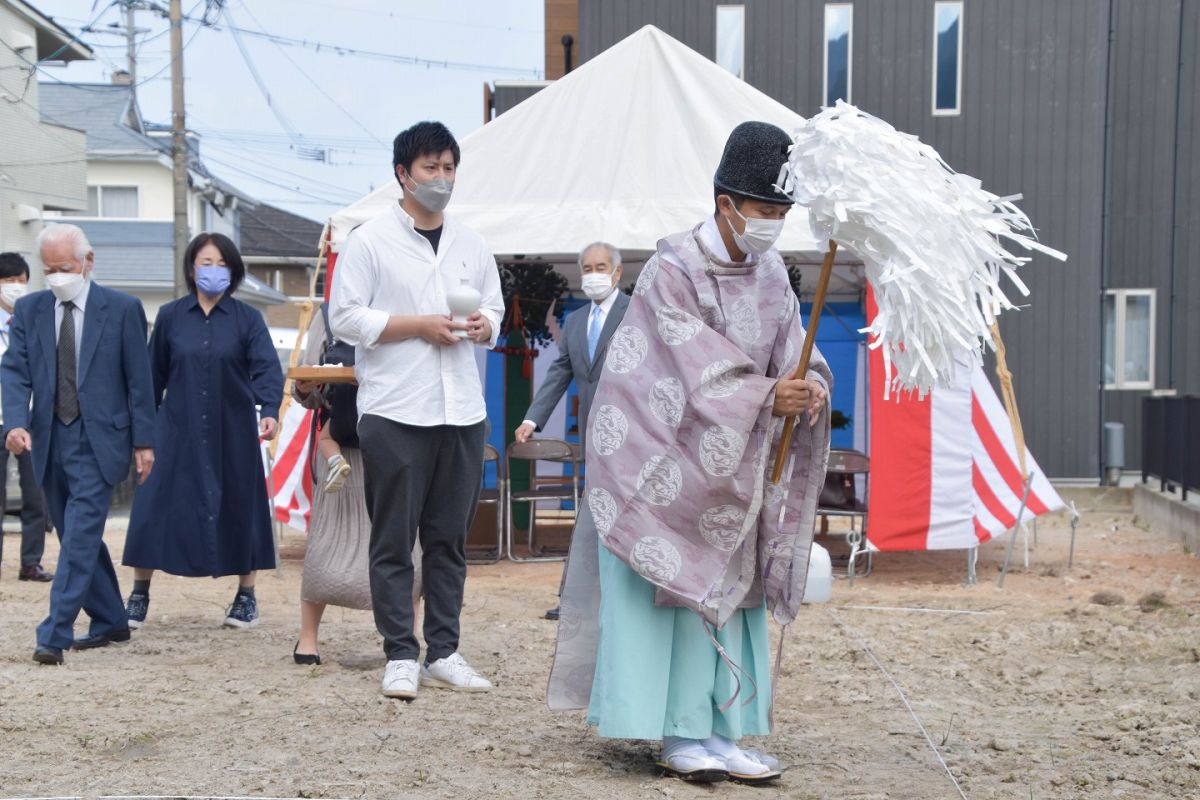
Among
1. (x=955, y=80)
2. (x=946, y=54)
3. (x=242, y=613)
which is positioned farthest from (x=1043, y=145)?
(x=242, y=613)

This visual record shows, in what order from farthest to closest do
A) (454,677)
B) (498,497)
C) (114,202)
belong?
(114,202) → (498,497) → (454,677)

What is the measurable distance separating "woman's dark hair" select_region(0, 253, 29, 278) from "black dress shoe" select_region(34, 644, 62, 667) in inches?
153

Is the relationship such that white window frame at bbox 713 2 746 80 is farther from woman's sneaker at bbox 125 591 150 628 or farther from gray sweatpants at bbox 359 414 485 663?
gray sweatpants at bbox 359 414 485 663

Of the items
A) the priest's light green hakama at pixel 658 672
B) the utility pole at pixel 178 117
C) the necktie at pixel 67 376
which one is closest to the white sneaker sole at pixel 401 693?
the priest's light green hakama at pixel 658 672

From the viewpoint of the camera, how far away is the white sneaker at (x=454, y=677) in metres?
5.09

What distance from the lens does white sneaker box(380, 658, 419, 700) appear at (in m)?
4.86

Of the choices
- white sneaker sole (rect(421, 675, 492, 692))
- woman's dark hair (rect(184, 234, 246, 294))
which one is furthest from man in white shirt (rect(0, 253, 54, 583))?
white sneaker sole (rect(421, 675, 492, 692))

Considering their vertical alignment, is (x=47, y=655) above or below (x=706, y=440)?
below

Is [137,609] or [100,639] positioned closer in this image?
[100,639]

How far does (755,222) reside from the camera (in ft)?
12.4

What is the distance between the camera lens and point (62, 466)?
5.64 m

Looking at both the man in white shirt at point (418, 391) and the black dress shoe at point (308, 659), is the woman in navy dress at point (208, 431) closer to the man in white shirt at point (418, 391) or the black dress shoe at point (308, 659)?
the black dress shoe at point (308, 659)

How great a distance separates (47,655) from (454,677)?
1.65 metres

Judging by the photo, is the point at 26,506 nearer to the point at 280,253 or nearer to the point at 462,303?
the point at 462,303
